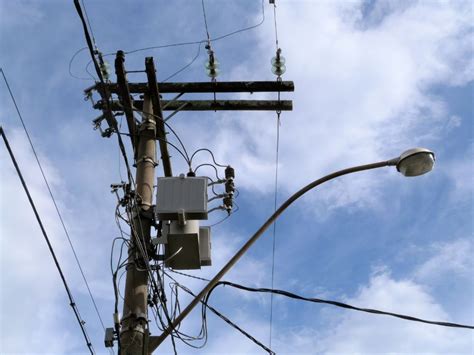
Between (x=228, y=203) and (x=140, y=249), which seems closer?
(x=140, y=249)

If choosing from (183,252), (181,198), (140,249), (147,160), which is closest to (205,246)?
(183,252)

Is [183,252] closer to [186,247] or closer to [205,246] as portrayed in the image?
[186,247]

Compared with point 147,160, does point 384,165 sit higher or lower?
lower

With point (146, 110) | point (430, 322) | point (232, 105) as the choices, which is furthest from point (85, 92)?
point (430, 322)

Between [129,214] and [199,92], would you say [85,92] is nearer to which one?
[199,92]

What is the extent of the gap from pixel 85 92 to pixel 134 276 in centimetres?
299

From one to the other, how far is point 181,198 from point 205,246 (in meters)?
0.62

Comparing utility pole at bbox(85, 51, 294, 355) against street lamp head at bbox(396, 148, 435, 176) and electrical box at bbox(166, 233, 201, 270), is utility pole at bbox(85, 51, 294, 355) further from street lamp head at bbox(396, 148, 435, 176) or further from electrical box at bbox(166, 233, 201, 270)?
street lamp head at bbox(396, 148, 435, 176)

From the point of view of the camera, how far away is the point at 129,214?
5941 mm

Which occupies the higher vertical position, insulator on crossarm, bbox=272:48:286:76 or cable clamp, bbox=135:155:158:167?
insulator on crossarm, bbox=272:48:286:76

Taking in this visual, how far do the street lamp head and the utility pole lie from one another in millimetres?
2437

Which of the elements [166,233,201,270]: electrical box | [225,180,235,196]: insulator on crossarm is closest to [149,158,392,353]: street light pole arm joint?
[166,233,201,270]: electrical box

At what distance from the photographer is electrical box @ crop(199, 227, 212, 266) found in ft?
19.7

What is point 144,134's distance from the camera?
6707mm
